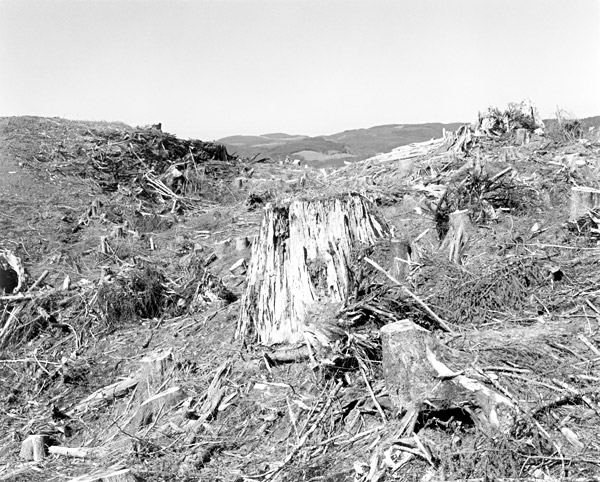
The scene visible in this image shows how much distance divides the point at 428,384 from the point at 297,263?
165 centimetres

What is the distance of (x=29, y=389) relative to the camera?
595cm

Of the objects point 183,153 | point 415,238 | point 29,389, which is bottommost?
point 29,389

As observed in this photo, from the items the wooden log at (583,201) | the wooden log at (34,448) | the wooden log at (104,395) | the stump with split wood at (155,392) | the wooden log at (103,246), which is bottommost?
the wooden log at (34,448)

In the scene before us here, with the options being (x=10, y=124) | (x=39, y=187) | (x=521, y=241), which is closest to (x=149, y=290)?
(x=521, y=241)

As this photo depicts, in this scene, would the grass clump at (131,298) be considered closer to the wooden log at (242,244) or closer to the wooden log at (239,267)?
the wooden log at (239,267)

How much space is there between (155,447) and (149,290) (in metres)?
2.79

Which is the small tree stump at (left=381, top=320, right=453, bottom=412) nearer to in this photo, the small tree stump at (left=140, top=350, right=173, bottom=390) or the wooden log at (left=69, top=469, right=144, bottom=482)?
the wooden log at (left=69, top=469, right=144, bottom=482)

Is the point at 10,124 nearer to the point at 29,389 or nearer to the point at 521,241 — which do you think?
the point at 29,389

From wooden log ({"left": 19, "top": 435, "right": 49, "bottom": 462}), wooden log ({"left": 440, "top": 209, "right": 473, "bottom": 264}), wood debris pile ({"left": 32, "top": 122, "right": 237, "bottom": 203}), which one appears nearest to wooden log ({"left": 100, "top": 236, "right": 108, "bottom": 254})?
wood debris pile ({"left": 32, "top": 122, "right": 237, "bottom": 203})

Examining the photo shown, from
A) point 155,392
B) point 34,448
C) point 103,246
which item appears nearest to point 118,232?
point 103,246

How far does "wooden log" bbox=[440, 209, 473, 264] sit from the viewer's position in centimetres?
651

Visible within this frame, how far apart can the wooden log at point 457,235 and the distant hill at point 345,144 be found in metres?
8.98

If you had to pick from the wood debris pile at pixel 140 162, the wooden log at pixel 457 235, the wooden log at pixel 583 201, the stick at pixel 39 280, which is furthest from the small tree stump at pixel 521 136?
the stick at pixel 39 280

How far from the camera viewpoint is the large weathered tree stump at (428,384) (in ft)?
11.7
